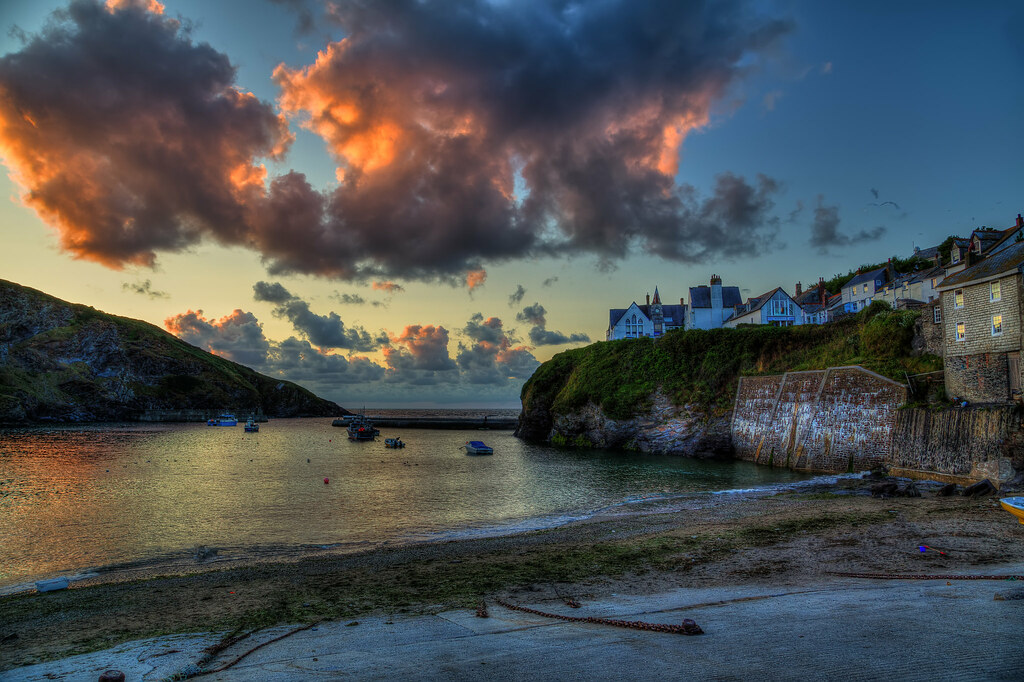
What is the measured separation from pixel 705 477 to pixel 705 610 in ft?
118

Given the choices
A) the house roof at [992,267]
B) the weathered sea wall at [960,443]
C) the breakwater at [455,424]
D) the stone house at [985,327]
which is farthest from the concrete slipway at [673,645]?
the breakwater at [455,424]

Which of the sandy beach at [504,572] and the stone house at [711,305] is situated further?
the stone house at [711,305]

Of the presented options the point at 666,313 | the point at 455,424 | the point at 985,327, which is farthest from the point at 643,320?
the point at 985,327

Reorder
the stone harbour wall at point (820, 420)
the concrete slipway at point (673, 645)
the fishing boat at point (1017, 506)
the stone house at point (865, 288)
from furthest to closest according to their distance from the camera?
the stone house at point (865, 288) → the stone harbour wall at point (820, 420) → the fishing boat at point (1017, 506) → the concrete slipway at point (673, 645)

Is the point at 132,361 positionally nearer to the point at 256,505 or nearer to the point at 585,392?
the point at 585,392

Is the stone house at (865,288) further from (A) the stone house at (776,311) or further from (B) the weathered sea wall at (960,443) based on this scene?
(B) the weathered sea wall at (960,443)

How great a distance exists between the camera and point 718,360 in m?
67.0

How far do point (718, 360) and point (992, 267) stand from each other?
35860mm

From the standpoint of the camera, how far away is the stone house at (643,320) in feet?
339

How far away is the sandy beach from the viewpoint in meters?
12.2

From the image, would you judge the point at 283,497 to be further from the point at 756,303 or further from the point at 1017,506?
the point at 756,303

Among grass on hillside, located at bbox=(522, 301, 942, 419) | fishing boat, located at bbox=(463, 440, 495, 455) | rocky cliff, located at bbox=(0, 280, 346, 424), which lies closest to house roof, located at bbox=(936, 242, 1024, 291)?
grass on hillside, located at bbox=(522, 301, 942, 419)

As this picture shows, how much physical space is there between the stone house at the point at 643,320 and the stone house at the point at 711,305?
8338 millimetres

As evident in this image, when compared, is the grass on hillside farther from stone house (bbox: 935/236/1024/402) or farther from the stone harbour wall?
stone house (bbox: 935/236/1024/402)
